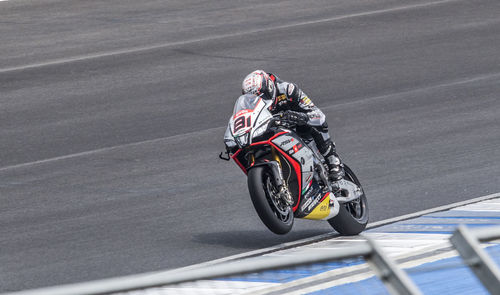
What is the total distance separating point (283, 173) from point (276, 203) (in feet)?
1.40

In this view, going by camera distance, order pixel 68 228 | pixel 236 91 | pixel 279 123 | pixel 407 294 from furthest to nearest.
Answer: pixel 236 91 < pixel 68 228 < pixel 279 123 < pixel 407 294

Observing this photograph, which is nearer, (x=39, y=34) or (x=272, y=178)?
(x=272, y=178)

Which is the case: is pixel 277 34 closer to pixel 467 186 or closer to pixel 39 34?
pixel 39 34

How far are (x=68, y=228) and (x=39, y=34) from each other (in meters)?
12.2

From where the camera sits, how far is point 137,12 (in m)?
22.9

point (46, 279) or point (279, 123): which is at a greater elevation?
point (279, 123)

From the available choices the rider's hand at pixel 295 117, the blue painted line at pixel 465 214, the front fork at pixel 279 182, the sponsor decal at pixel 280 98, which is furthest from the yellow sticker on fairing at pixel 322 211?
the blue painted line at pixel 465 214

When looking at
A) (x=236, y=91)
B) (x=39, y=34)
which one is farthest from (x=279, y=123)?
(x=39, y=34)

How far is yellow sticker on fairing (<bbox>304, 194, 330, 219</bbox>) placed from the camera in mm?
8703

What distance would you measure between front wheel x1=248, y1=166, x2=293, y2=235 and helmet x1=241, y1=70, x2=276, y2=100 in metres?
0.83

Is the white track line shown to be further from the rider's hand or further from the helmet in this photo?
the rider's hand

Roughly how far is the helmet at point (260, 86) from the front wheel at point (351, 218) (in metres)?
1.26

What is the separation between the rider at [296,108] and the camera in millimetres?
8836

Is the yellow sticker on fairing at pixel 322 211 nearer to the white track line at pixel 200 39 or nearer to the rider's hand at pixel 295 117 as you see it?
the rider's hand at pixel 295 117
